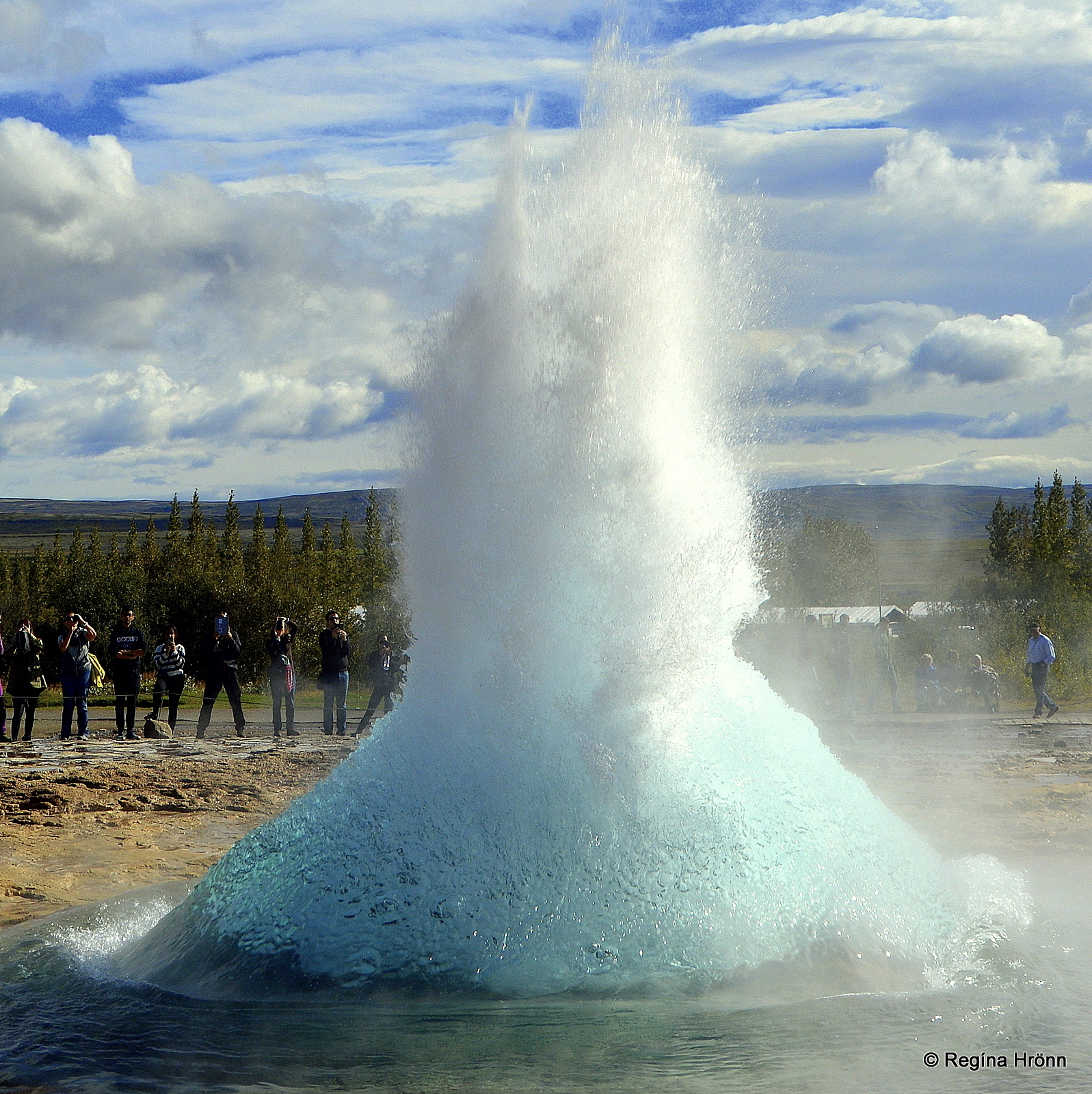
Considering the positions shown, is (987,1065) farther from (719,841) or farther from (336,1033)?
(336,1033)

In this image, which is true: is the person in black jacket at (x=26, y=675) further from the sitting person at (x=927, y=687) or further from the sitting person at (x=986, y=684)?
the sitting person at (x=986, y=684)

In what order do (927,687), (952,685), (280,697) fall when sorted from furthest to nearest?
(952,685), (927,687), (280,697)

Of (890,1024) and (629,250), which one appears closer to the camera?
(890,1024)

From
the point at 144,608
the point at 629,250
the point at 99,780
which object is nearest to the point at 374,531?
the point at 144,608

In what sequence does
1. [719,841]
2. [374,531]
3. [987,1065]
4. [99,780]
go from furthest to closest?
[374,531] < [99,780] < [719,841] < [987,1065]

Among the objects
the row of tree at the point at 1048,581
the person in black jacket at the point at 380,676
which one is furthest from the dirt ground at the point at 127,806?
the row of tree at the point at 1048,581

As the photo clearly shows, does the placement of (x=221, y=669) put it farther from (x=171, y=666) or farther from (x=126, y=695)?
(x=126, y=695)

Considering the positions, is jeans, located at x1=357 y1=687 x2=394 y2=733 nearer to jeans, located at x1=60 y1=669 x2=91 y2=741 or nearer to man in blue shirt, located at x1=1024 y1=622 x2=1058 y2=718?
jeans, located at x1=60 y1=669 x2=91 y2=741

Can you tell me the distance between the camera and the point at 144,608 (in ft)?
135

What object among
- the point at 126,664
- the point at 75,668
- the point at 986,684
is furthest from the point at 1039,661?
the point at 75,668

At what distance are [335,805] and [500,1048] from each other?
1.52m

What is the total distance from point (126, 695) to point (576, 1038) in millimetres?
12711

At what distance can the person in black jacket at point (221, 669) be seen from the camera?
640 inches

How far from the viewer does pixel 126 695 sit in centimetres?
1585
